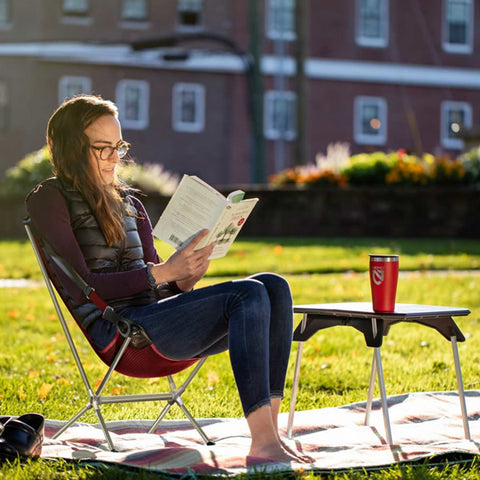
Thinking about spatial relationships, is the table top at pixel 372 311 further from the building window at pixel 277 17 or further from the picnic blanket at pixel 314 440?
the building window at pixel 277 17


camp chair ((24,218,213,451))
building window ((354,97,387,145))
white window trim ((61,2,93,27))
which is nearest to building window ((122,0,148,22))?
white window trim ((61,2,93,27))

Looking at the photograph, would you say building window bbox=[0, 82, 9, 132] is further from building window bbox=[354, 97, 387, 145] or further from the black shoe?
the black shoe

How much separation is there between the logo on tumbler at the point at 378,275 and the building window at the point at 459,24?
31762 mm

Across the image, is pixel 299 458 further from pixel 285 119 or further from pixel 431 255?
pixel 285 119

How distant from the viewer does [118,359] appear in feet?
12.8

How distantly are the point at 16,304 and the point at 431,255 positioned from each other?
6.18 metres

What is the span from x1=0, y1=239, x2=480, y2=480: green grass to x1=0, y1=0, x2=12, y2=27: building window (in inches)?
Result: 846

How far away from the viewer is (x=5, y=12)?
108ft

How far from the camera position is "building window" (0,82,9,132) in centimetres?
3241

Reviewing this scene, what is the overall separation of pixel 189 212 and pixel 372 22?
101 feet

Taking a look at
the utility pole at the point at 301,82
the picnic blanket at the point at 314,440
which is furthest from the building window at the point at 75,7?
the picnic blanket at the point at 314,440

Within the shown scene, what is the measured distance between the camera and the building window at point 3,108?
32406 mm

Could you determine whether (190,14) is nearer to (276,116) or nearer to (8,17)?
(276,116)

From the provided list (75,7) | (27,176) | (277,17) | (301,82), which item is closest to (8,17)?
(75,7)
